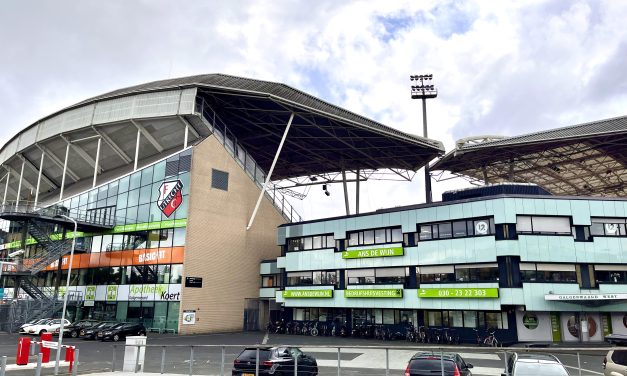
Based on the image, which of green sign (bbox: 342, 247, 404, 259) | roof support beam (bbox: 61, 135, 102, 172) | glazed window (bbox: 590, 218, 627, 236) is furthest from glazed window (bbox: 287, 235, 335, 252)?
roof support beam (bbox: 61, 135, 102, 172)

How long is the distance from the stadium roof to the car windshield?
37387 millimetres

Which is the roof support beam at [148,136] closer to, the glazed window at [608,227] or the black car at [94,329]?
the black car at [94,329]

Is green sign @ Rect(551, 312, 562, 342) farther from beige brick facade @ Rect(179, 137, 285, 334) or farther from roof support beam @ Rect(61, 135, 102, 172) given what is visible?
roof support beam @ Rect(61, 135, 102, 172)

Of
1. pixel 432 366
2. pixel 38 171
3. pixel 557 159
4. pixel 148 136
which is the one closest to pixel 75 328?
pixel 148 136

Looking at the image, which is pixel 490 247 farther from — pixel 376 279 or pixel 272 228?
pixel 272 228

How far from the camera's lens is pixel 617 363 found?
14.9m

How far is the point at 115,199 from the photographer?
174 ft

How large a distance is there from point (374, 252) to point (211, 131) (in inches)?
859

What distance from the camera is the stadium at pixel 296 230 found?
36375mm

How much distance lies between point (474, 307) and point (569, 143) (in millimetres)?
22372

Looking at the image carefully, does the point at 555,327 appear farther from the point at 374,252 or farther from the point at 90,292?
the point at 90,292

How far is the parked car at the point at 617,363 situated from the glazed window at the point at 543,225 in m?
22.5

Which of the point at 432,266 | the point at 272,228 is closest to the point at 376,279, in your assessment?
the point at 432,266

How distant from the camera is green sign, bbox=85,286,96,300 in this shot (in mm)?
52219
